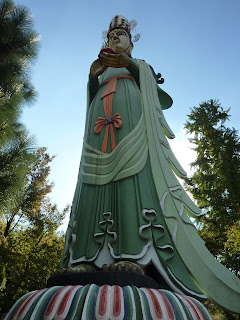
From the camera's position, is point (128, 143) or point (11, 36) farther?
point (11, 36)

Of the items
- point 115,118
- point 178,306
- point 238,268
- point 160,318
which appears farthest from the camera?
point 238,268

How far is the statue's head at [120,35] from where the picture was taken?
4.85m

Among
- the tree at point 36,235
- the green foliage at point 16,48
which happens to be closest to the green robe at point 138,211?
the green foliage at point 16,48

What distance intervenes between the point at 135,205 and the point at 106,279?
92 centimetres

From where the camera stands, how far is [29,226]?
Answer: 361 inches

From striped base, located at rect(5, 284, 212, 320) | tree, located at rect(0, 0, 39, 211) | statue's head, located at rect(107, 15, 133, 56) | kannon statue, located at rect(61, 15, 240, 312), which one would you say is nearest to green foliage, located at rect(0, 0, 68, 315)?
tree, located at rect(0, 0, 39, 211)

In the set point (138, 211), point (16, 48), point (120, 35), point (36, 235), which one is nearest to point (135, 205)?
point (138, 211)

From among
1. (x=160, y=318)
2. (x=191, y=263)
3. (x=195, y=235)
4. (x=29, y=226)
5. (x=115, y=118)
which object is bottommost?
(x=160, y=318)

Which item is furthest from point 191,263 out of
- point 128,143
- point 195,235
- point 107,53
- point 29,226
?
point 29,226

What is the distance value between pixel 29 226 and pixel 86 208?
6.40m

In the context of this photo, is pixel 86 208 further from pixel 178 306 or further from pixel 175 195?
pixel 178 306

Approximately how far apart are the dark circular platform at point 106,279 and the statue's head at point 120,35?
342 cm

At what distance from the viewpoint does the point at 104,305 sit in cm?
189

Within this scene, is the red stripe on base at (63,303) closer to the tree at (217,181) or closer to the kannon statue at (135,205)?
the kannon statue at (135,205)
